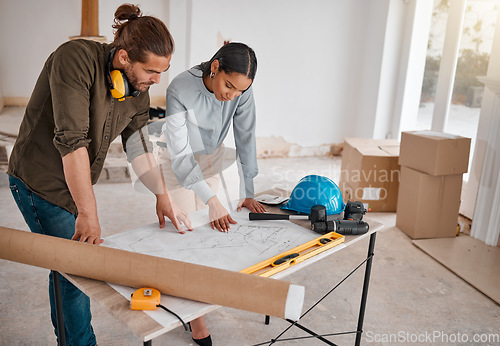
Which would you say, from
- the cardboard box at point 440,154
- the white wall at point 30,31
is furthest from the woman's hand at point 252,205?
the white wall at point 30,31

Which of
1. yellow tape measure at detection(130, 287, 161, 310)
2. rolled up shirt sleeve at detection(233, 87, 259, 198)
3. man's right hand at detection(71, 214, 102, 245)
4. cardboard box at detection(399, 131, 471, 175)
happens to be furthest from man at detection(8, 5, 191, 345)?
cardboard box at detection(399, 131, 471, 175)

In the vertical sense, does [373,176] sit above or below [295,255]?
below

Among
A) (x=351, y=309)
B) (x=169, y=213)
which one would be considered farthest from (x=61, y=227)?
(x=351, y=309)

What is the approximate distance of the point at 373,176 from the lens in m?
3.46

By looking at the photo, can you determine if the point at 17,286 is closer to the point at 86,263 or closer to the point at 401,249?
the point at 86,263

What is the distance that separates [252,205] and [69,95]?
33.2 inches

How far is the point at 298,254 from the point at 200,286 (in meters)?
0.38

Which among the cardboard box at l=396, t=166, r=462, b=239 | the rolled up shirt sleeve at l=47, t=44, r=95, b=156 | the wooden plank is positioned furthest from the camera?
the cardboard box at l=396, t=166, r=462, b=239

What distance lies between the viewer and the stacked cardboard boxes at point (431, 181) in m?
2.86

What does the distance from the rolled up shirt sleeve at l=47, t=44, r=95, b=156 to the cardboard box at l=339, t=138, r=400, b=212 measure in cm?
260

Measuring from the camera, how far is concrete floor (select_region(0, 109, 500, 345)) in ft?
6.40

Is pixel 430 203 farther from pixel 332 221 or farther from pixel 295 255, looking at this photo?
pixel 295 255

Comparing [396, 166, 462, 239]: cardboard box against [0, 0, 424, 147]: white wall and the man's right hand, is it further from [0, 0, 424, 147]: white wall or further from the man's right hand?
the man's right hand

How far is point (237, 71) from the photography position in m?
1.55
